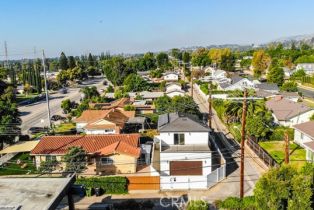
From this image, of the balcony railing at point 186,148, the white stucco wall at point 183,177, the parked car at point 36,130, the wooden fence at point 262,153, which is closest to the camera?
the white stucco wall at point 183,177

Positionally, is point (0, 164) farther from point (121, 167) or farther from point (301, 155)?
point (301, 155)

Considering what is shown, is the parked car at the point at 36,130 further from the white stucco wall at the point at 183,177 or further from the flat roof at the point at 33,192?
the flat roof at the point at 33,192

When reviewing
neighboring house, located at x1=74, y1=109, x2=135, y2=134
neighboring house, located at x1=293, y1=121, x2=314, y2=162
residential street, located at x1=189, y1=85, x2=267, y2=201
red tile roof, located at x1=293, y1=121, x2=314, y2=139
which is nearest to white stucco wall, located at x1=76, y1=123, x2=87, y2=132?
neighboring house, located at x1=74, y1=109, x2=135, y2=134

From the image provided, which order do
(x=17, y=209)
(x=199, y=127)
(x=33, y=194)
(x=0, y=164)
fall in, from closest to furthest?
(x=17, y=209), (x=33, y=194), (x=199, y=127), (x=0, y=164)

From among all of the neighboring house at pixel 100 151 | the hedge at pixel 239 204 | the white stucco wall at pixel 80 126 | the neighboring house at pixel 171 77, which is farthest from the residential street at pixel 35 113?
the neighboring house at pixel 171 77

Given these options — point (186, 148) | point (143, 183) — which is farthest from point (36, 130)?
point (186, 148)

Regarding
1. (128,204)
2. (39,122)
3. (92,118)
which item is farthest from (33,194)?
(39,122)

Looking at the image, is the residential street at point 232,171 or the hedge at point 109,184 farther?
the hedge at point 109,184

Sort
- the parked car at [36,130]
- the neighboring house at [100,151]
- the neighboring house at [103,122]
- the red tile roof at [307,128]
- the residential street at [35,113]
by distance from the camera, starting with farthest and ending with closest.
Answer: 1. the residential street at [35,113]
2. the parked car at [36,130]
3. the neighboring house at [103,122]
4. the red tile roof at [307,128]
5. the neighboring house at [100,151]
